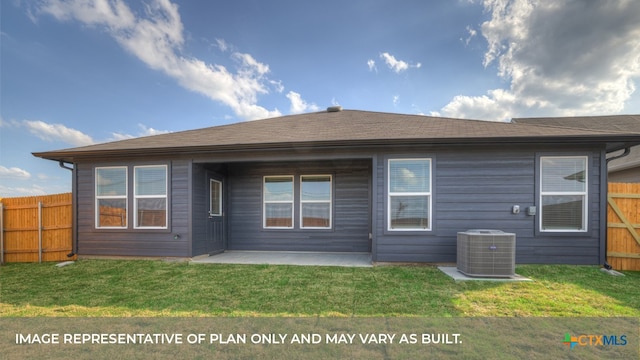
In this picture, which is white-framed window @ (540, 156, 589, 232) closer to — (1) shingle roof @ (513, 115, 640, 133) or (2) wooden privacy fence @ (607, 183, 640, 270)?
(2) wooden privacy fence @ (607, 183, 640, 270)

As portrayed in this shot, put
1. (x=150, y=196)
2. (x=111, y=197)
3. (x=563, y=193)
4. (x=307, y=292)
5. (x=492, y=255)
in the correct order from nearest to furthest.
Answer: (x=307, y=292)
(x=492, y=255)
(x=563, y=193)
(x=150, y=196)
(x=111, y=197)

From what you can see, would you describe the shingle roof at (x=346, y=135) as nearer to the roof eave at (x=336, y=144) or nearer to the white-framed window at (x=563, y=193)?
the roof eave at (x=336, y=144)

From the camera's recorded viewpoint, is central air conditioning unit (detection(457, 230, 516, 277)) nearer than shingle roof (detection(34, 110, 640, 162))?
Yes

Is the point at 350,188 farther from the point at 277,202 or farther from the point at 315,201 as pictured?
the point at 277,202

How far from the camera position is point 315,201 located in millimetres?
7355

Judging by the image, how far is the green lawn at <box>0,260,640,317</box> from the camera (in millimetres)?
3299

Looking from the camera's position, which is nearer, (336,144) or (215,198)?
(336,144)

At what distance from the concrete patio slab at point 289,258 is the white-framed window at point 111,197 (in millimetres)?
2107

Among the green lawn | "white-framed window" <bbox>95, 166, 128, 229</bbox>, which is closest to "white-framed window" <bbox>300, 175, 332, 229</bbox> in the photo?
the green lawn

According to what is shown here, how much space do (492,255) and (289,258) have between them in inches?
156

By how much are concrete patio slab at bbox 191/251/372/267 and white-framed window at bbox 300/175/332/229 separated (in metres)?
0.77

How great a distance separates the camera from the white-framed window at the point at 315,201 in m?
7.34

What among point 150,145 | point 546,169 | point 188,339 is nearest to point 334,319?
point 188,339

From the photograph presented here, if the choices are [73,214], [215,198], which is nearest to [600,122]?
[215,198]
